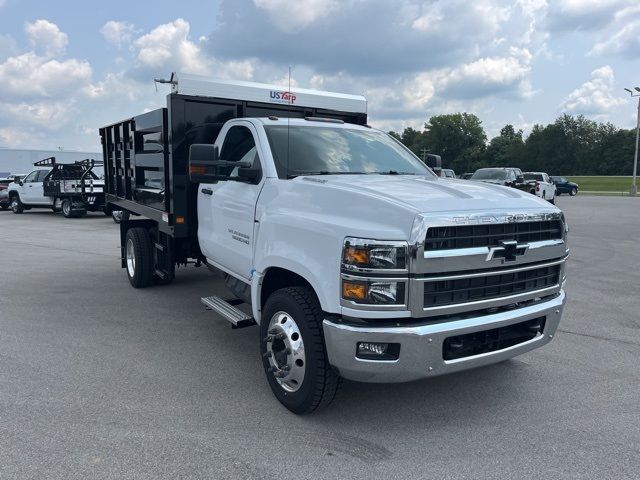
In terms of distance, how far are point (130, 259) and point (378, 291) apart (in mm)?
5808

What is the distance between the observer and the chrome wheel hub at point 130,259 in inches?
308

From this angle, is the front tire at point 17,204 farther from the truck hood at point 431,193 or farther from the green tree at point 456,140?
the green tree at point 456,140

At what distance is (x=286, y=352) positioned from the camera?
12.5ft

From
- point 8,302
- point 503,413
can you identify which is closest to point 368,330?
point 503,413

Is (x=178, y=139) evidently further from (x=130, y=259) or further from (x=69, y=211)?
(x=69, y=211)

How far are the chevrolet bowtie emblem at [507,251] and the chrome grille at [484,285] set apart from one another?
0.10m

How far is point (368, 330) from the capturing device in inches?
128

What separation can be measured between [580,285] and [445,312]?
5923 mm

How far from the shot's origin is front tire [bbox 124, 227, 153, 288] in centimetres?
752

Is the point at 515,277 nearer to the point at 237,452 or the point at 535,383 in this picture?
the point at 535,383

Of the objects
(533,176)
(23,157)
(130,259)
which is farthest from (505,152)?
(130,259)

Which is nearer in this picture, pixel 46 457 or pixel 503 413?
pixel 46 457

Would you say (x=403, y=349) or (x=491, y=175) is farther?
(x=491, y=175)

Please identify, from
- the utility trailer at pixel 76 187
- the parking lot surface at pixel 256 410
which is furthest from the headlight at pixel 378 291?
the utility trailer at pixel 76 187
